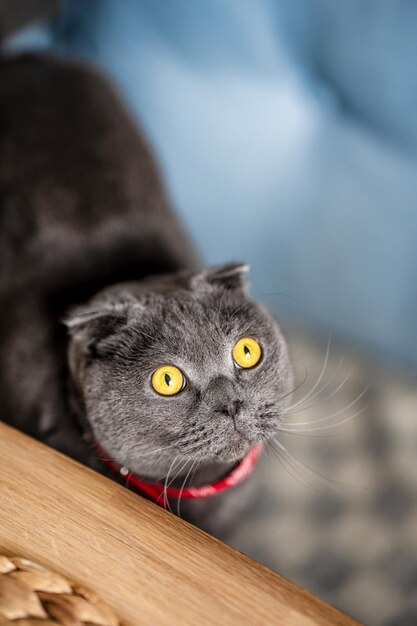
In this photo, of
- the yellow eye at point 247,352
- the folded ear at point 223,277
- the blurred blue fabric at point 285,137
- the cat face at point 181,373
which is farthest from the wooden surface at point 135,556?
the blurred blue fabric at point 285,137

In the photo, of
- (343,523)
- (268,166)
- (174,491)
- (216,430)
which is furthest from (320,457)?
(268,166)

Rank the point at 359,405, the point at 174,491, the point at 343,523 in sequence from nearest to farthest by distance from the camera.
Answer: the point at 174,491, the point at 343,523, the point at 359,405

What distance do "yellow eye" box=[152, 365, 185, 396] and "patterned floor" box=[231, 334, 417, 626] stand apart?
1.04 feet

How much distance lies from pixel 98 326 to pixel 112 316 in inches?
1.0

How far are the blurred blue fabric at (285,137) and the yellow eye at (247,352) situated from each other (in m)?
0.50

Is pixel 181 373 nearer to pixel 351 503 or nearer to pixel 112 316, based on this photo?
pixel 112 316

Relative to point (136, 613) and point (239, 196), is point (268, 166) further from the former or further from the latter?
point (136, 613)

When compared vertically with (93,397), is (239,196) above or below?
above

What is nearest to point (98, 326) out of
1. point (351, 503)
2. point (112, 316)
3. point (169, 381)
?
point (112, 316)

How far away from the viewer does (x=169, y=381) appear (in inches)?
30.6

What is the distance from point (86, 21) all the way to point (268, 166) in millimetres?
607

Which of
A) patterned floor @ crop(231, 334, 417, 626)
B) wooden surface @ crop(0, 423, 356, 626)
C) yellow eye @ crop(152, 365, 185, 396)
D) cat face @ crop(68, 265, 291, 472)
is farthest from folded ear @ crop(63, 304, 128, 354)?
patterned floor @ crop(231, 334, 417, 626)

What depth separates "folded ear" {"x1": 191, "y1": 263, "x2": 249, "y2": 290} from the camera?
0.90m

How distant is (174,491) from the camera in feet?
2.92
